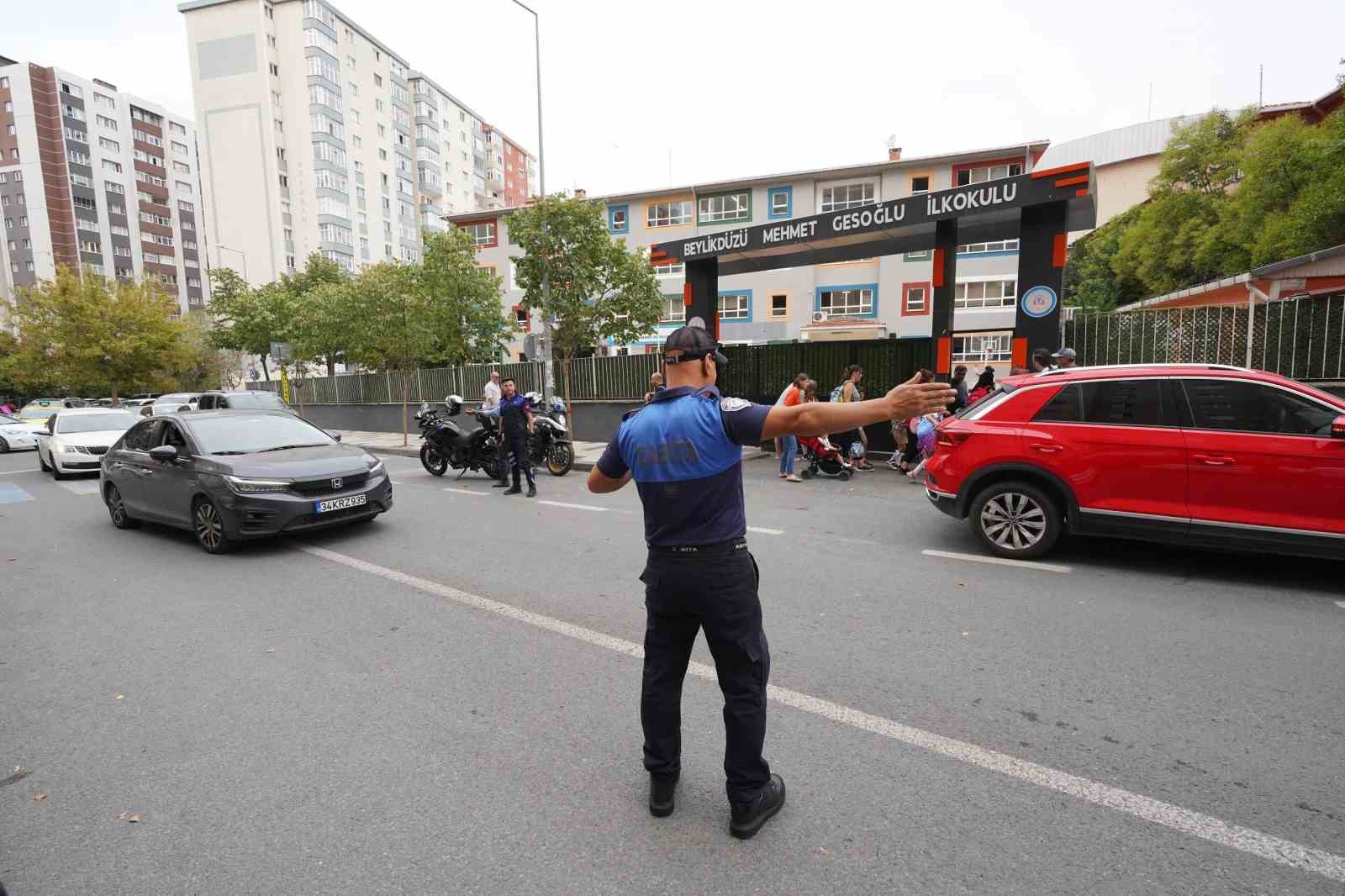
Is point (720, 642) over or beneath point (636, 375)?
beneath

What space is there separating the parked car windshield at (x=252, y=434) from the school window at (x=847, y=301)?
100 feet

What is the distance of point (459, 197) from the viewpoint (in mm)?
77062

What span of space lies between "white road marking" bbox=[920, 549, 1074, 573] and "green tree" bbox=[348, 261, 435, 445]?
16601 mm

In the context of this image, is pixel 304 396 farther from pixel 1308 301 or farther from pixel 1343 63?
pixel 1343 63

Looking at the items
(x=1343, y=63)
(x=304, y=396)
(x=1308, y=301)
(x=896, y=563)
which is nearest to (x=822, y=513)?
(x=896, y=563)

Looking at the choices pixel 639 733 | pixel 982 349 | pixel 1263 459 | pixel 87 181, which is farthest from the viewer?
pixel 87 181

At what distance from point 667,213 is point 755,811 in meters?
39.8

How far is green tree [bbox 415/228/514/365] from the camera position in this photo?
26.5 meters

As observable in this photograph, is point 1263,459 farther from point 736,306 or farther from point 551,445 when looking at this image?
point 736,306

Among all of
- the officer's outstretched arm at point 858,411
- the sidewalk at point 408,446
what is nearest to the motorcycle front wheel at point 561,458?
the sidewalk at point 408,446

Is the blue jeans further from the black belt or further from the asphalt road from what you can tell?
the black belt

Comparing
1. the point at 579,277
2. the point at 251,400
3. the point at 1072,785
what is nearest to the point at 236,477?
the point at 1072,785

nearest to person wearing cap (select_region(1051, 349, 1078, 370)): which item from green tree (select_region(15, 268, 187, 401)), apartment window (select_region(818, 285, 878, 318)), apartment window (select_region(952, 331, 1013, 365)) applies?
apartment window (select_region(952, 331, 1013, 365))

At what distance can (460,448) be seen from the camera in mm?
11906
